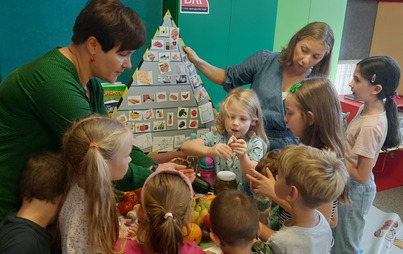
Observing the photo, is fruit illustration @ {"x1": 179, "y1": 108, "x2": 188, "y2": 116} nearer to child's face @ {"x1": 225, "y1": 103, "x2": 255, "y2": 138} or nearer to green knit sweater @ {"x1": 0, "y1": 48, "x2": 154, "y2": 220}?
child's face @ {"x1": 225, "y1": 103, "x2": 255, "y2": 138}

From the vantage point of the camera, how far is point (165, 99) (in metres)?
2.32

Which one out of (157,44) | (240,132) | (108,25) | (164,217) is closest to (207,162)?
(240,132)

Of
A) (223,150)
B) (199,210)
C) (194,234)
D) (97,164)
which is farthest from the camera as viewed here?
(223,150)

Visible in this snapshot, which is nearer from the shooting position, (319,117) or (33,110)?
(33,110)

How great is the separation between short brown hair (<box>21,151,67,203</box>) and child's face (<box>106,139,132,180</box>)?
20 cm

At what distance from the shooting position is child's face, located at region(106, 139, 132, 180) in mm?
1271

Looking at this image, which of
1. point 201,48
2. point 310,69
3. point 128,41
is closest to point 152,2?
point 201,48

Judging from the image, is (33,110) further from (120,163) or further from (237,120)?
(237,120)

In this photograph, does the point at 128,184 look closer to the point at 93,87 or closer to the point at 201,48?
the point at 93,87

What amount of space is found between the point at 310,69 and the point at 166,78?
0.90 meters

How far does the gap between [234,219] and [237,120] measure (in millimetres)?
856

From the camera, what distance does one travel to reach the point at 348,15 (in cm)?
425

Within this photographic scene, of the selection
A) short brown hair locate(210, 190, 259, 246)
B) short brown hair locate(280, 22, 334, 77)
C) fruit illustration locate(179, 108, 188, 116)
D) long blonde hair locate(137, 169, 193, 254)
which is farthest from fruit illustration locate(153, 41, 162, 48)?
short brown hair locate(210, 190, 259, 246)

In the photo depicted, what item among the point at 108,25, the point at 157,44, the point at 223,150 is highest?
the point at 108,25
